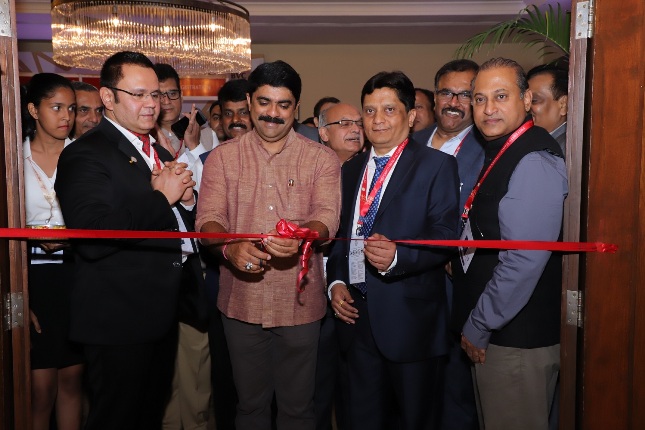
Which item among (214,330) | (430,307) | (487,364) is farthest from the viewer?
(214,330)

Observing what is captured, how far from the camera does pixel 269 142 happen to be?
288 centimetres

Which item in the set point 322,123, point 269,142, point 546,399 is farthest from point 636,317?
point 322,123

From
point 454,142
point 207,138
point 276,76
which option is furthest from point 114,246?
point 207,138

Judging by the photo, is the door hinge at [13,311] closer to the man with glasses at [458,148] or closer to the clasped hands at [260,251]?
the clasped hands at [260,251]

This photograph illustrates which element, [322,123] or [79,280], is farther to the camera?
[322,123]

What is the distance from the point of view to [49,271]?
328cm

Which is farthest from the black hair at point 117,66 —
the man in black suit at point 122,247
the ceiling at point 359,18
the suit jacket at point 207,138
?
the ceiling at point 359,18

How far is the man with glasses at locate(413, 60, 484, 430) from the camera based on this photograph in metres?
3.29

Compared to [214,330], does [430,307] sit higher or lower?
higher

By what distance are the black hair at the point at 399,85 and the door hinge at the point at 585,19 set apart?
33.1 inches

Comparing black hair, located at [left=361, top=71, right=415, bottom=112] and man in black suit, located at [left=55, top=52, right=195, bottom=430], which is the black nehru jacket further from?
man in black suit, located at [left=55, top=52, right=195, bottom=430]

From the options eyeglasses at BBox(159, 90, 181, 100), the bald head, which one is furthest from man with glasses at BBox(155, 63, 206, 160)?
the bald head

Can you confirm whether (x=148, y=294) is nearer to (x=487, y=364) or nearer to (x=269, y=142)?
(x=269, y=142)

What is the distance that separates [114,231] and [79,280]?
0.37 m
